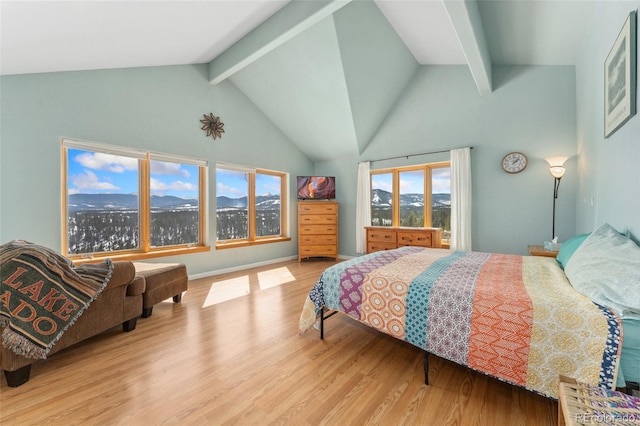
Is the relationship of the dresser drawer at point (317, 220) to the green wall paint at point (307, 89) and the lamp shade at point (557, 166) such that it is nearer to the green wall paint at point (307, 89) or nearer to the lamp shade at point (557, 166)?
the green wall paint at point (307, 89)

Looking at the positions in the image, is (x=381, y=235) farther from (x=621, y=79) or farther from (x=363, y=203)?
(x=621, y=79)

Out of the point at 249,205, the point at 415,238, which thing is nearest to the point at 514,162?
the point at 415,238

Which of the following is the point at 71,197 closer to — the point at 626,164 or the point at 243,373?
the point at 243,373

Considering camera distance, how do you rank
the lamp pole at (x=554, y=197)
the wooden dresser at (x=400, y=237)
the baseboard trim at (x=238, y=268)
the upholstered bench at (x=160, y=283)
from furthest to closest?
the wooden dresser at (x=400, y=237)
the baseboard trim at (x=238, y=268)
the lamp pole at (x=554, y=197)
the upholstered bench at (x=160, y=283)

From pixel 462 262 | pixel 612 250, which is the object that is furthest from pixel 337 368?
pixel 612 250

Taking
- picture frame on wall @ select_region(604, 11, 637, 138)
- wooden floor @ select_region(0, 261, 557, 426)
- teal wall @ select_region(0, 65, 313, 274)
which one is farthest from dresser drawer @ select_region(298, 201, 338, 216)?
picture frame on wall @ select_region(604, 11, 637, 138)

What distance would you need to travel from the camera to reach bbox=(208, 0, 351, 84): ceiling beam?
2531 mm

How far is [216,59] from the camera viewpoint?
3.85 m

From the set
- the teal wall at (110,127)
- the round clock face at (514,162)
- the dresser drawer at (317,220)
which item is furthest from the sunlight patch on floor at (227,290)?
the round clock face at (514,162)

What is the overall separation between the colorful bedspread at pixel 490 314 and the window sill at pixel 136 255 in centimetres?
259

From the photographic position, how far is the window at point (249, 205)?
451cm

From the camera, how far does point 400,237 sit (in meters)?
4.47

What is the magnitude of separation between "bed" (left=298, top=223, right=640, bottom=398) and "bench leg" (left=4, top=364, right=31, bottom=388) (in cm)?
178

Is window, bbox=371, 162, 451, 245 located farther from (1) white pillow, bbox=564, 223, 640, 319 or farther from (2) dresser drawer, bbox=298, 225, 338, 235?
(1) white pillow, bbox=564, 223, 640, 319
